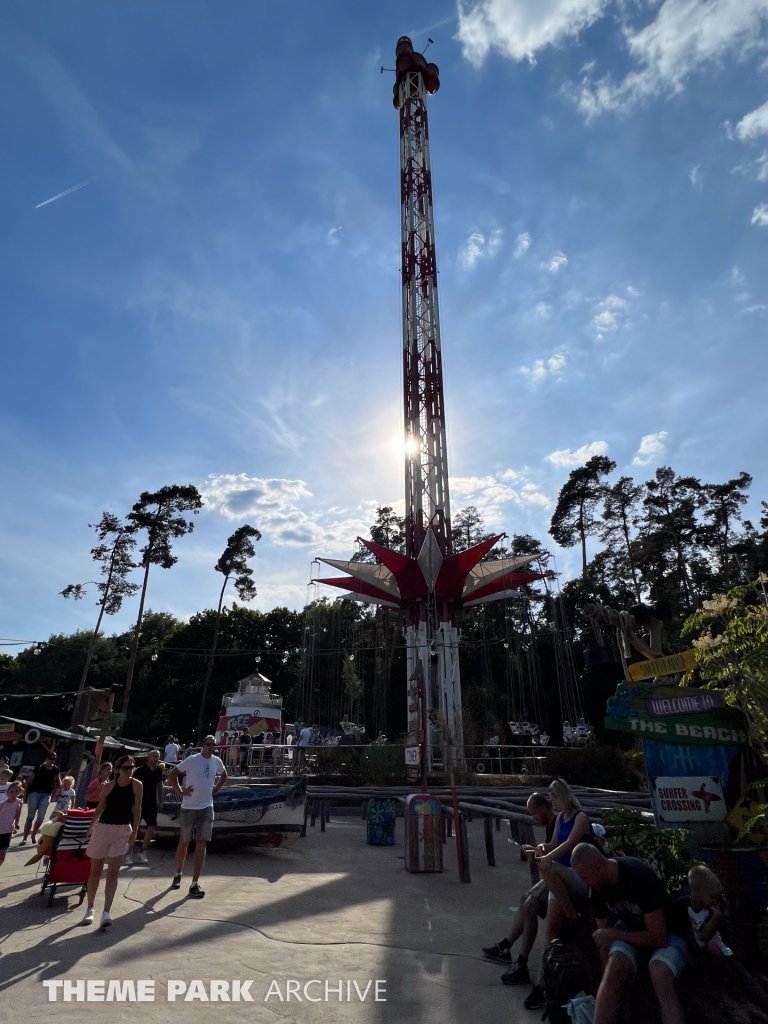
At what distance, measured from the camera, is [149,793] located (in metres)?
8.92

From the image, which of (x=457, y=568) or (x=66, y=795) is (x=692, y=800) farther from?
(x=457, y=568)

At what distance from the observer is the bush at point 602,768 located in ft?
50.1

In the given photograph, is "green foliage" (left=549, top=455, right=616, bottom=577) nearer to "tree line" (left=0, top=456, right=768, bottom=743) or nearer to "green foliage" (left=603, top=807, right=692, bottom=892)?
"tree line" (left=0, top=456, right=768, bottom=743)

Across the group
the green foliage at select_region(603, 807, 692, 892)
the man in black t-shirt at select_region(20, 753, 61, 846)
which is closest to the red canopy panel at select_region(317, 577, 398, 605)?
the man in black t-shirt at select_region(20, 753, 61, 846)

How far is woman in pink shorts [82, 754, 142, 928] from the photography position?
5.73 m

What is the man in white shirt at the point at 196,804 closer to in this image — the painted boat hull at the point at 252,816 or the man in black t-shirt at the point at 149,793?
the man in black t-shirt at the point at 149,793

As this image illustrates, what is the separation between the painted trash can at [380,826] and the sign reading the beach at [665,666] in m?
5.97

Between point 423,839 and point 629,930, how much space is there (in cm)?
547

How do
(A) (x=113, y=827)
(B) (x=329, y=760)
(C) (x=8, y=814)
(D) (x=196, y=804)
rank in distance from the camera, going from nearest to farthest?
(A) (x=113, y=827) < (D) (x=196, y=804) < (C) (x=8, y=814) < (B) (x=329, y=760)

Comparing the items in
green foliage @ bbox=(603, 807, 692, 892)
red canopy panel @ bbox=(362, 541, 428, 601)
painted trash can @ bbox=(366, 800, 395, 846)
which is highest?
red canopy panel @ bbox=(362, 541, 428, 601)

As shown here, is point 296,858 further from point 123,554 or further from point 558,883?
point 123,554

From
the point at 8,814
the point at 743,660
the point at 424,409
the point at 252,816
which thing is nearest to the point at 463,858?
the point at 252,816

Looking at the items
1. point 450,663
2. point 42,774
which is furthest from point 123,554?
point 42,774

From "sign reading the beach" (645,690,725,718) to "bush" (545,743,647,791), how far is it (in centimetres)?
997
